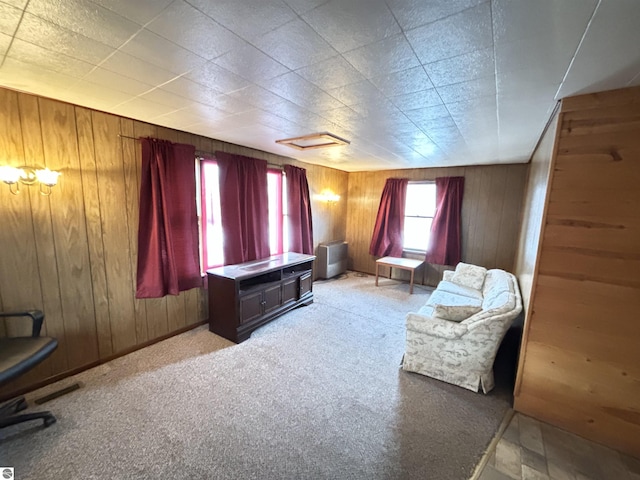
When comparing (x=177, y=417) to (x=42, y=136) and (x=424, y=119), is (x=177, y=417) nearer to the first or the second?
(x=42, y=136)

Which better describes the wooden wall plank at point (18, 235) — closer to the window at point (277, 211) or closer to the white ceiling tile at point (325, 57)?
the white ceiling tile at point (325, 57)

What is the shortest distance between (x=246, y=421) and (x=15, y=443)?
4.75ft

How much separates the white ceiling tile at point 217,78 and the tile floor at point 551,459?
2824 mm

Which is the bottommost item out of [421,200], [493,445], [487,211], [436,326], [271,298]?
[493,445]

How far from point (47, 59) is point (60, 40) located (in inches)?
12.8

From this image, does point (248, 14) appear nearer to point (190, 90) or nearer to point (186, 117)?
point (190, 90)

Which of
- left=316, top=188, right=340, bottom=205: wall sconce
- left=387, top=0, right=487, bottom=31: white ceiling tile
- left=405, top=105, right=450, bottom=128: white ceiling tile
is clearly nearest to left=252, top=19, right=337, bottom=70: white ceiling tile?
left=387, top=0, right=487, bottom=31: white ceiling tile

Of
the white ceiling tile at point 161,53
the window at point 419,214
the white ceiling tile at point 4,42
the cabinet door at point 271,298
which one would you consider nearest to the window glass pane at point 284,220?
the cabinet door at point 271,298

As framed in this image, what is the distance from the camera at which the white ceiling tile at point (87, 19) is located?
1.06 meters

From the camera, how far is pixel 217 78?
1671mm

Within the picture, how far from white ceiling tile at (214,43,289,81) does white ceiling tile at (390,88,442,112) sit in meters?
0.86

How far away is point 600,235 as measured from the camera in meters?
1.68

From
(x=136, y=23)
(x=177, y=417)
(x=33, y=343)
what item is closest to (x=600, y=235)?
(x=136, y=23)

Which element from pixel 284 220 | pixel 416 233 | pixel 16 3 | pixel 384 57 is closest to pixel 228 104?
pixel 16 3
